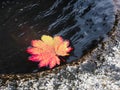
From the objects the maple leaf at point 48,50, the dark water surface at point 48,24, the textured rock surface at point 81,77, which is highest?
the dark water surface at point 48,24

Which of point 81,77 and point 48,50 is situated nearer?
point 81,77

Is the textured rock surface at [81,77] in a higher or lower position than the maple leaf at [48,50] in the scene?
lower

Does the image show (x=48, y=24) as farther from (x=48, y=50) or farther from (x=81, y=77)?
(x=81, y=77)

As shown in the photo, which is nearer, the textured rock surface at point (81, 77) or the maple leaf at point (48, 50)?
the textured rock surface at point (81, 77)

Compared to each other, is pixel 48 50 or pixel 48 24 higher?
pixel 48 24

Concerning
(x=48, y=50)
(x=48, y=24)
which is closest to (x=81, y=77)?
(x=48, y=50)

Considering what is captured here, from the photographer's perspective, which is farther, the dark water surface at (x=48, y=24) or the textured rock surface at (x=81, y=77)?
the dark water surface at (x=48, y=24)
